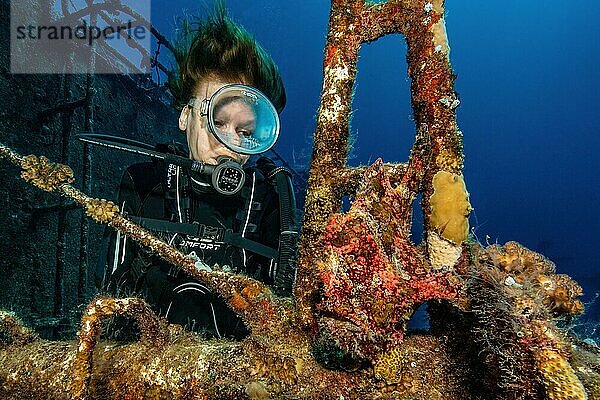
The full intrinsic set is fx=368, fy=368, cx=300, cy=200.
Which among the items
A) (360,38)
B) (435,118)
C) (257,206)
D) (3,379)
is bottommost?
(3,379)

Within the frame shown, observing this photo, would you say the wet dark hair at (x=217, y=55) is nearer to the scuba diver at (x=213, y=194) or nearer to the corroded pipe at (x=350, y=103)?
the scuba diver at (x=213, y=194)

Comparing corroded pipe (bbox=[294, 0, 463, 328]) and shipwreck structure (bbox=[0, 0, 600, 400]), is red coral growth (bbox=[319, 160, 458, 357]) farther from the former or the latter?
corroded pipe (bbox=[294, 0, 463, 328])

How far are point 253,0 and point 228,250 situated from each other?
114975 mm

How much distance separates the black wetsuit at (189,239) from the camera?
2.84 meters

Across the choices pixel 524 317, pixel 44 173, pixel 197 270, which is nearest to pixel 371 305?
pixel 524 317

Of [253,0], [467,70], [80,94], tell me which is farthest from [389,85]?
[80,94]

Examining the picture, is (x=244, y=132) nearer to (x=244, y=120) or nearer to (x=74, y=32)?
(x=244, y=120)

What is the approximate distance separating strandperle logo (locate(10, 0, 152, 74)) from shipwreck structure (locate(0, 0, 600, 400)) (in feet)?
21.9

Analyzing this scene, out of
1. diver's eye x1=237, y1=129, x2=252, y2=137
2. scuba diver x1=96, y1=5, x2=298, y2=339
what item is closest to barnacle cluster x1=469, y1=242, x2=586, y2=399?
scuba diver x1=96, y1=5, x2=298, y2=339

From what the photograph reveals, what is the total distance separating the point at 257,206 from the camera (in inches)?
140

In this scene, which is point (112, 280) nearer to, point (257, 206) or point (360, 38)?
point (257, 206)

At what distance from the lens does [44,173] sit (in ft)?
6.91

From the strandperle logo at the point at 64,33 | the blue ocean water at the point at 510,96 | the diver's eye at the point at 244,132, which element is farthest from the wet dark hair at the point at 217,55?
the blue ocean water at the point at 510,96

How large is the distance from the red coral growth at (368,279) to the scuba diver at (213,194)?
1538mm
